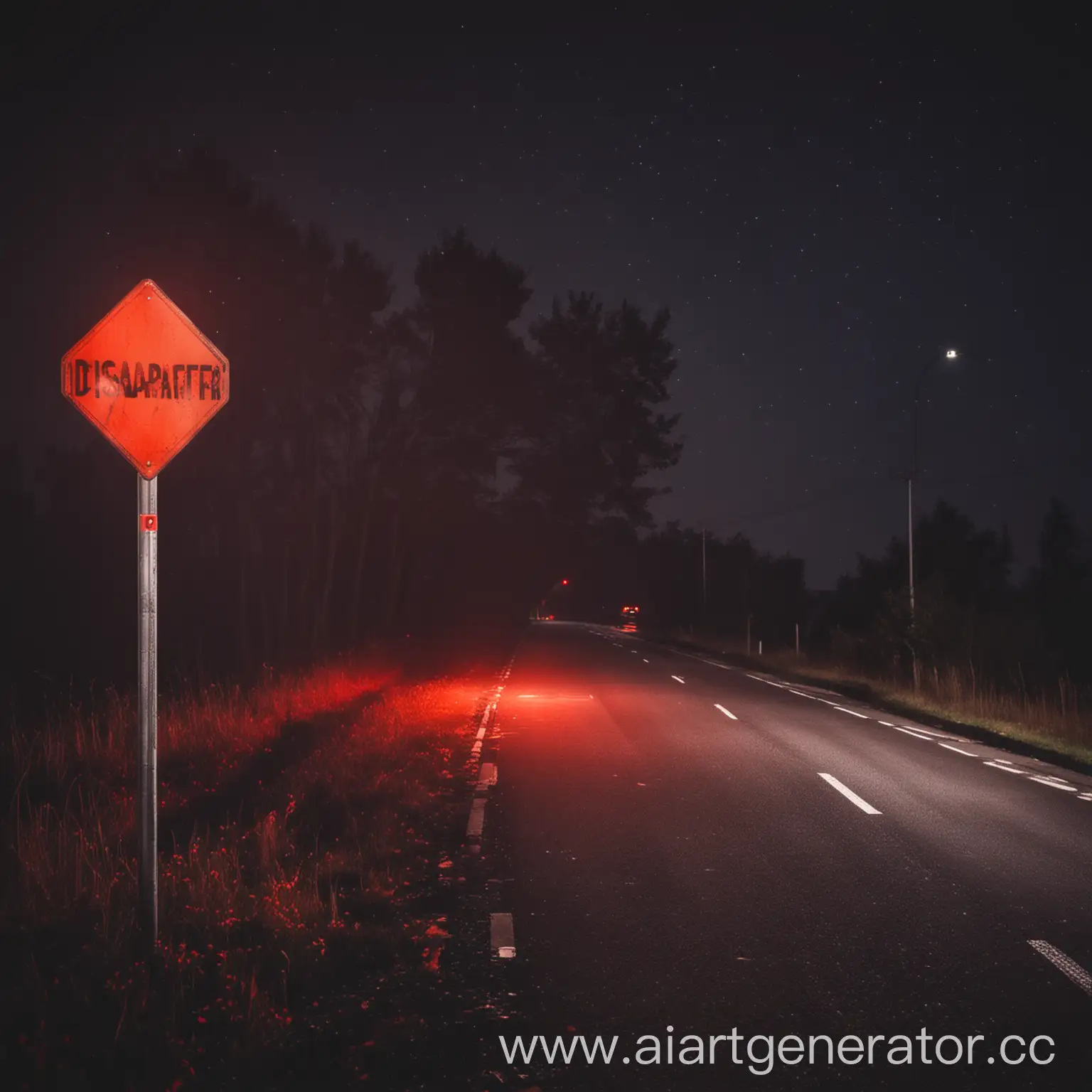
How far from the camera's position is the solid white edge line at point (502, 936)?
519 cm

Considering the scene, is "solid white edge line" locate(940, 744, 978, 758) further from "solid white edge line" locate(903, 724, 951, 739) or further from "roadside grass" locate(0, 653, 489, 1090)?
"roadside grass" locate(0, 653, 489, 1090)

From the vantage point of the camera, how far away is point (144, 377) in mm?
4863

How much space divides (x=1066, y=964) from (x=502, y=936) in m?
3.25

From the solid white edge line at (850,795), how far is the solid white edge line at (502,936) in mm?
4647

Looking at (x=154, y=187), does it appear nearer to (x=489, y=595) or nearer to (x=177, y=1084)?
(x=177, y=1084)

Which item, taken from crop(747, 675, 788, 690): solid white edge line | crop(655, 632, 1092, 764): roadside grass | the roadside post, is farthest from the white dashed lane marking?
the roadside post

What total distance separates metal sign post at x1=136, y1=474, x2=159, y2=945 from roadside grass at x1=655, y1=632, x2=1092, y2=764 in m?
12.1

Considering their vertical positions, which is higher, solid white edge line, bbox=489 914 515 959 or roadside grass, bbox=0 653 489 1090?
roadside grass, bbox=0 653 489 1090

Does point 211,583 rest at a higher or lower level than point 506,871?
higher

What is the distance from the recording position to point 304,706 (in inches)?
587

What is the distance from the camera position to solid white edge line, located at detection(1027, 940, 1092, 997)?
4.80 metres

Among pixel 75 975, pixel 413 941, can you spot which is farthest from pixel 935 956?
pixel 75 975

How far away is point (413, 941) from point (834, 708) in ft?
51.4

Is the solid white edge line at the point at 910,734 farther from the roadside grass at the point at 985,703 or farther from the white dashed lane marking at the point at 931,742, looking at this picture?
the roadside grass at the point at 985,703
